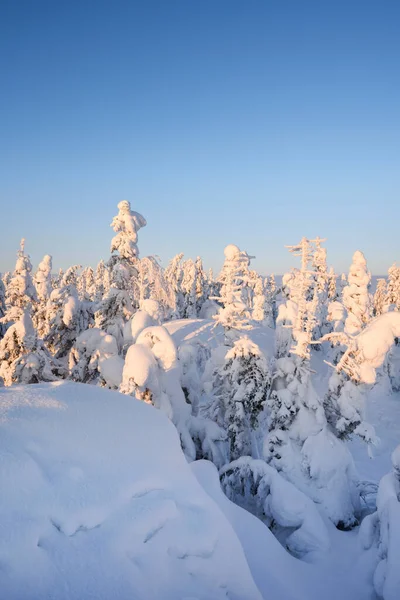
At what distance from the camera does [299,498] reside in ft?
30.8

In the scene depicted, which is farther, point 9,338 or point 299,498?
point 9,338

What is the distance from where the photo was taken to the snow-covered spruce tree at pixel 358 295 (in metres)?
20.4

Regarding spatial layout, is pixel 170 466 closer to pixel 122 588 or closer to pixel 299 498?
pixel 122 588

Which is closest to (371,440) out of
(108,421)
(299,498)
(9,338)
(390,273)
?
(299,498)

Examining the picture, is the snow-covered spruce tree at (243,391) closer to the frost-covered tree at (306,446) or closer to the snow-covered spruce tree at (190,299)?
the frost-covered tree at (306,446)

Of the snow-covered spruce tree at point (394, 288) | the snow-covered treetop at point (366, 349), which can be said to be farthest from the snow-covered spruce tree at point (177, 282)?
the snow-covered treetop at point (366, 349)

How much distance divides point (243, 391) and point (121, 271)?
304 inches

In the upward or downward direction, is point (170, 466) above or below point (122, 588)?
above

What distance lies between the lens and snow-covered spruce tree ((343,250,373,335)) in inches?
804

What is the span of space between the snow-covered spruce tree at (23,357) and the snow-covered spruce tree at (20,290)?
744 mm

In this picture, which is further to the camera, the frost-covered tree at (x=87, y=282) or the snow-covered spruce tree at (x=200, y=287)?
the frost-covered tree at (x=87, y=282)

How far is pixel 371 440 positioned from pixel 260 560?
666 cm

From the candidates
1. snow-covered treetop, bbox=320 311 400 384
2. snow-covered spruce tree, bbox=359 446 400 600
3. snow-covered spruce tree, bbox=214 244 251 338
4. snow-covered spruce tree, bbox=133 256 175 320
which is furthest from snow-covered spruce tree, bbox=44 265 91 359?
snow-covered spruce tree, bbox=359 446 400 600

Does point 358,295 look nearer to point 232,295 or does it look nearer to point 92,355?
point 232,295
